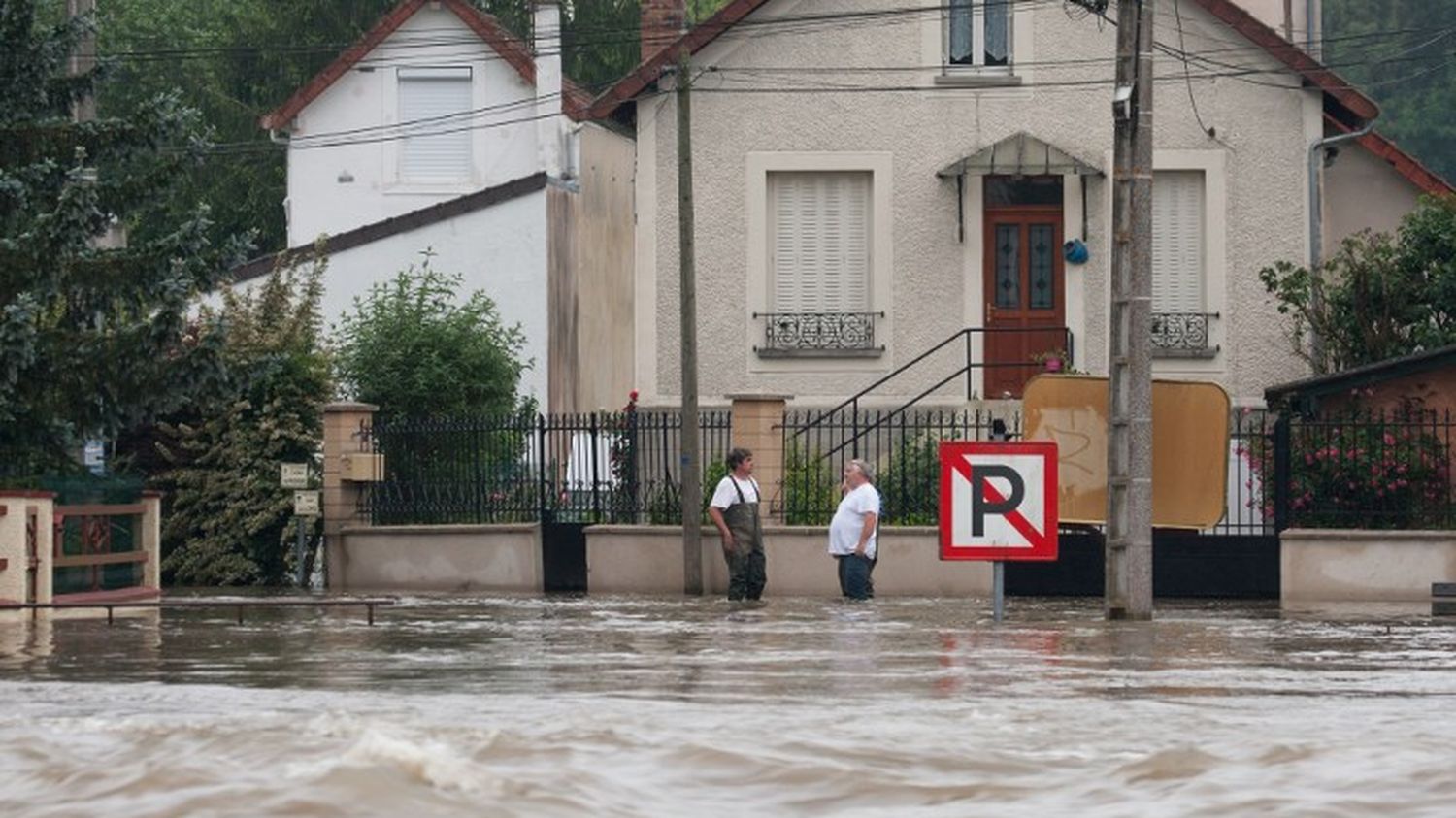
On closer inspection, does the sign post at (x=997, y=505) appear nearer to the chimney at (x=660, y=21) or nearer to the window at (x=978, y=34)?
the window at (x=978, y=34)

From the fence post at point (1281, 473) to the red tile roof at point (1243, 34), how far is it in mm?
6406

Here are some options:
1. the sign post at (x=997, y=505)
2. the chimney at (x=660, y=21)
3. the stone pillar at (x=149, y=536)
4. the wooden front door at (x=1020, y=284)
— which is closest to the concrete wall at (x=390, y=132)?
the chimney at (x=660, y=21)

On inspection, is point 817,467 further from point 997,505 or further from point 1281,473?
point 997,505

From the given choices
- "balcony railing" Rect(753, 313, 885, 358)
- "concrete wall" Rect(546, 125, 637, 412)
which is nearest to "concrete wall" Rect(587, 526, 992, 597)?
"balcony railing" Rect(753, 313, 885, 358)

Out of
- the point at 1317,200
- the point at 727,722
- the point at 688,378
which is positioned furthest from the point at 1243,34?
the point at 727,722

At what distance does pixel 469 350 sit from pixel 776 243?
3.99 m

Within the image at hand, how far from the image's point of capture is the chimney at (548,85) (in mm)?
43781

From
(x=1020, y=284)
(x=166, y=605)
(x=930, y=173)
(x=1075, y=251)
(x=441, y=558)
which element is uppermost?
(x=930, y=173)

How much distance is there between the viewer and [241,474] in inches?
1268

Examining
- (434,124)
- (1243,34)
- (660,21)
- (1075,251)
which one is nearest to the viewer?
(1243,34)

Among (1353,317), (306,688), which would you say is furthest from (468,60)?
(306,688)

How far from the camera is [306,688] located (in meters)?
15.2

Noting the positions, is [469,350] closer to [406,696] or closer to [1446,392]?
[1446,392]

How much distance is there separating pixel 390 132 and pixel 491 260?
853 cm
